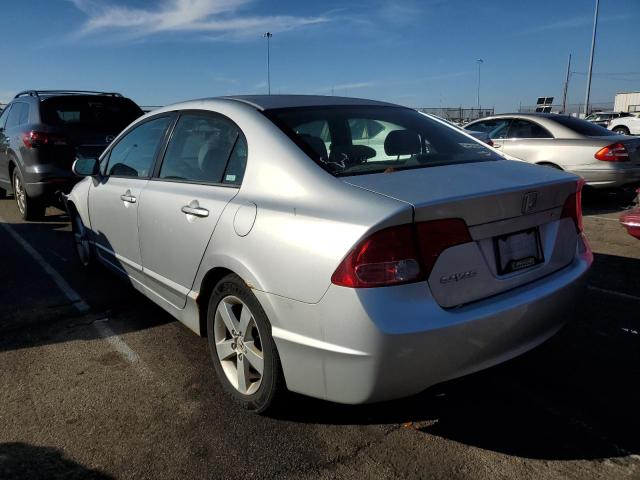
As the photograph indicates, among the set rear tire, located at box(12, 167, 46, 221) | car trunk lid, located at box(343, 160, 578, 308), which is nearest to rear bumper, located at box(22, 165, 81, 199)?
rear tire, located at box(12, 167, 46, 221)

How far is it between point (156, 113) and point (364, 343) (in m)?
2.59

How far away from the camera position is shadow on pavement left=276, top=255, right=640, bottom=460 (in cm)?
238

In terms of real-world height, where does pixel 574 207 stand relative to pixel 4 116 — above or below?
below

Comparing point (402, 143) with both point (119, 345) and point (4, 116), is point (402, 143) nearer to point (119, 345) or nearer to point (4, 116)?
point (119, 345)

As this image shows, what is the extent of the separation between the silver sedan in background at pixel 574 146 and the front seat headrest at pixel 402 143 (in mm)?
4858

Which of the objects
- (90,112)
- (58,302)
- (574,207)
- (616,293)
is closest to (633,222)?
(616,293)

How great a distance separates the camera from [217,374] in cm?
288

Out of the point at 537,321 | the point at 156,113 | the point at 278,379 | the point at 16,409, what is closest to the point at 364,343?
the point at 278,379

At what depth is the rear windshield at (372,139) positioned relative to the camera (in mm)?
2633

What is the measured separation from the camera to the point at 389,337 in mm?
1961

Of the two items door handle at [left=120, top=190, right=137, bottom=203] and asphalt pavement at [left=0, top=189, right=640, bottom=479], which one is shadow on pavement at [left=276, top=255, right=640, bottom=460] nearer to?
asphalt pavement at [left=0, top=189, right=640, bottom=479]

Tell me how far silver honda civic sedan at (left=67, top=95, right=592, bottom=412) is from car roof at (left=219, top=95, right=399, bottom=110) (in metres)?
0.02

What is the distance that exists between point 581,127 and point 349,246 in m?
8.01

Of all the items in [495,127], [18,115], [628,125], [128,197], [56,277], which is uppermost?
[18,115]
